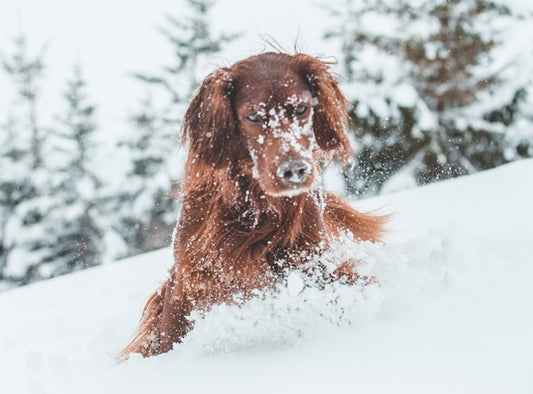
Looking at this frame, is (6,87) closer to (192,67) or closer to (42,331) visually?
(192,67)

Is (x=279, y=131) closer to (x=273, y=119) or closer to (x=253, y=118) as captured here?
(x=273, y=119)

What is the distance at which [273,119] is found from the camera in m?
2.43

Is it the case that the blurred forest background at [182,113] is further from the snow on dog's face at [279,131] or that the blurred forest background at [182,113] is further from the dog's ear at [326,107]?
the snow on dog's face at [279,131]

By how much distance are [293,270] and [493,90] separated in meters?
9.93

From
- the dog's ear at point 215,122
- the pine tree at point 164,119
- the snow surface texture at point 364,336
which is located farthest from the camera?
the pine tree at point 164,119

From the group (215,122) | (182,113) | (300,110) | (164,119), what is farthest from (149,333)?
(164,119)

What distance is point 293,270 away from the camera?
2646mm

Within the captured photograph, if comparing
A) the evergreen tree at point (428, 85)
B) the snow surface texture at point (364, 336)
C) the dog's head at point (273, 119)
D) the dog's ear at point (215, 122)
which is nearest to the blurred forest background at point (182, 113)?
the evergreen tree at point (428, 85)

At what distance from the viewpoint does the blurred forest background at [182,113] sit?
10.3 metres

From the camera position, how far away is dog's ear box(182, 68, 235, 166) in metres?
2.65

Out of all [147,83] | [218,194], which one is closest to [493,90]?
[147,83]

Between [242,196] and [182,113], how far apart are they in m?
7.03

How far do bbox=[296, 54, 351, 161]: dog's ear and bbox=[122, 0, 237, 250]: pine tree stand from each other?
11475 mm

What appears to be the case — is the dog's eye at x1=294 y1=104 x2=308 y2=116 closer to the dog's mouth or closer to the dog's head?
the dog's head
